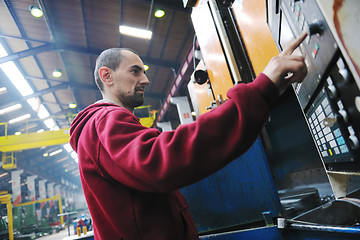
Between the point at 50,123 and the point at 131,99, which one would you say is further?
the point at 50,123

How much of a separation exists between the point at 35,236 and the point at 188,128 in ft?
38.7

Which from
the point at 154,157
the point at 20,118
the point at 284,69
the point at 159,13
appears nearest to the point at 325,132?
the point at 284,69

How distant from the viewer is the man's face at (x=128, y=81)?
1.04 metres

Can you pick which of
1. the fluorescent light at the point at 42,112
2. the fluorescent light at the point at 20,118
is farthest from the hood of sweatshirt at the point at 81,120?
the fluorescent light at the point at 42,112

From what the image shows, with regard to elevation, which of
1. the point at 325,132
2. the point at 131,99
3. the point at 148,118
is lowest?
the point at 325,132

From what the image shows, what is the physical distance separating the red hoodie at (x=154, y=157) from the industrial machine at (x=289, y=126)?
17cm

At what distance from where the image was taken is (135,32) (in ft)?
22.5

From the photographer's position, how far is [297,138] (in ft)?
6.04

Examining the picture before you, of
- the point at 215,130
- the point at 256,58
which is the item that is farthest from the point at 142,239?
the point at 256,58

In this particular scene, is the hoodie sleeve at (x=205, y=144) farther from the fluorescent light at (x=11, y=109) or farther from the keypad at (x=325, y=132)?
the fluorescent light at (x=11, y=109)

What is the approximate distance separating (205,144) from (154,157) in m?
0.13

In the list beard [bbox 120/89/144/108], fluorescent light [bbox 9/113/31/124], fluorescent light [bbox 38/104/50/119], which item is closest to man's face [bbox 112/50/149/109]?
beard [bbox 120/89/144/108]

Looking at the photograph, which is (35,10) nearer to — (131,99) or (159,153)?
(131,99)

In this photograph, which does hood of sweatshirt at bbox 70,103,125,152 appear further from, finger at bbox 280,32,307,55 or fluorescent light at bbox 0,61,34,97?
fluorescent light at bbox 0,61,34,97
